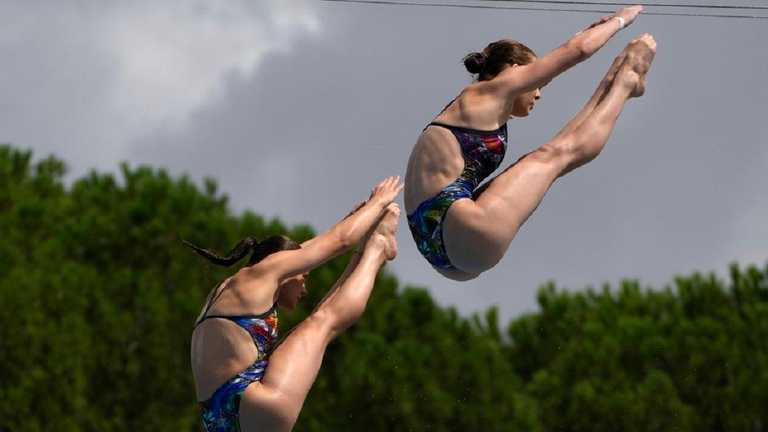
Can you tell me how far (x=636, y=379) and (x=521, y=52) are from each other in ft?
68.7

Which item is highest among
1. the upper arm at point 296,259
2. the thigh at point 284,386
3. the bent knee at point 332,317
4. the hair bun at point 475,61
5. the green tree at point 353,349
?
the green tree at point 353,349

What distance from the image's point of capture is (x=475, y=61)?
12.5 meters

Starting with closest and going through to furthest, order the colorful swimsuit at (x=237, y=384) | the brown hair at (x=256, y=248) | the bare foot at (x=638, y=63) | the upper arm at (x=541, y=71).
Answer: the upper arm at (x=541, y=71)
the colorful swimsuit at (x=237, y=384)
the bare foot at (x=638, y=63)
the brown hair at (x=256, y=248)

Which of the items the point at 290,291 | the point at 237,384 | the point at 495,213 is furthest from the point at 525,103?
the point at 237,384

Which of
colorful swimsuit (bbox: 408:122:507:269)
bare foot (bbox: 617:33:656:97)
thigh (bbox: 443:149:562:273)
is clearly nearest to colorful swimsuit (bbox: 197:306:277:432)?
colorful swimsuit (bbox: 408:122:507:269)

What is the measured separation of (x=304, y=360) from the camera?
12.4 m

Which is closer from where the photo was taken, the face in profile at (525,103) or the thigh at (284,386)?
the thigh at (284,386)

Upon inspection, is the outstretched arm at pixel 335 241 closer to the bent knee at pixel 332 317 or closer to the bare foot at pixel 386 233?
the bare foot at pixel 386 233

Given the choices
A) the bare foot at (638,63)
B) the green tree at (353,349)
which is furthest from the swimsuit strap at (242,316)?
the green tree at (353,349)

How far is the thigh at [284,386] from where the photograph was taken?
12.2m

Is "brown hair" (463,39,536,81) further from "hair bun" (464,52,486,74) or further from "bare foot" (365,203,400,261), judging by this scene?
"bare foot" (365,203,400,261)

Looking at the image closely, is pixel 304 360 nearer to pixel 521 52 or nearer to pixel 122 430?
pixel 521 52

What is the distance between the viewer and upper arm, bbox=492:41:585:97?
12.0m

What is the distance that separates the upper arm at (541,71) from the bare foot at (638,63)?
2.38 ft
